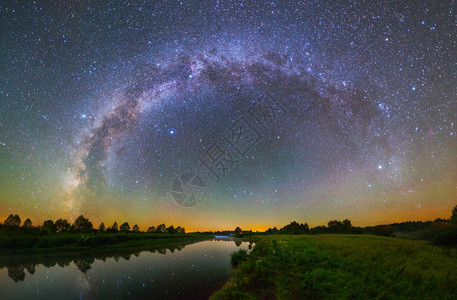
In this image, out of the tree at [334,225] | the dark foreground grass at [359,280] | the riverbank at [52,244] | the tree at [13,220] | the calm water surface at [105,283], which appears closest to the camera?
the dark foreground grass at [359,280]

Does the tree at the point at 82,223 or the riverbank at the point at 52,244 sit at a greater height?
the riverbank at the point at 52,244

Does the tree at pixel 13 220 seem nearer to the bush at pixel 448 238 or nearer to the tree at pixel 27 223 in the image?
the tree at pixel 27 223

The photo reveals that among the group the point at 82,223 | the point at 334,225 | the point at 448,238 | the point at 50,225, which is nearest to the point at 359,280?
the point at 448,238

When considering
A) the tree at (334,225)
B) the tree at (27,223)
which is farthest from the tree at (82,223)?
the tree at (334,225)

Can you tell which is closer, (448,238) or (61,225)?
(448,238)

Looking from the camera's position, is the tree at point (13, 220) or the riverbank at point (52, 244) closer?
the riverbank at point (52, 244)

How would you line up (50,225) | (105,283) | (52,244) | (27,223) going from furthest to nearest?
1. (50,225)
2. (27,223)
3. (52,244)
4. (105,283)

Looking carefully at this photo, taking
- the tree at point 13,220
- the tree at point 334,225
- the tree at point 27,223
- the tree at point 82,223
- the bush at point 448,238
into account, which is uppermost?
the bush at point 448,238

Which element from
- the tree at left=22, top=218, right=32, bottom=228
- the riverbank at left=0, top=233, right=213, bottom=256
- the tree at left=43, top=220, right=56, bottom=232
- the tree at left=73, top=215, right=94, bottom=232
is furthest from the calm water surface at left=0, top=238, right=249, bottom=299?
the tree at left=73, top=215, right=94, bottom=232

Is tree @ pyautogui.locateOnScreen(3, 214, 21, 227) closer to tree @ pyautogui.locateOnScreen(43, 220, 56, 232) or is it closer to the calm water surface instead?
tree @ pyautogui.locateOnScreen(43, 220, 56, 232)

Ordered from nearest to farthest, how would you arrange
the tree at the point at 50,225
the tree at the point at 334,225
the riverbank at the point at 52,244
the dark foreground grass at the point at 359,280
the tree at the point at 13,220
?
1. the dark foreground grass at the point at 359,280
2. the riverbank at the point at 52,244
3. the tree at the point at 13,220
4. the tree at the point at 50,225
5. the tree at the point at 334,225

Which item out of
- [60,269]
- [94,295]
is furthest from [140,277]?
[60,269]

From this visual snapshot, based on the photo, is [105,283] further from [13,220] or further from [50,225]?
[50,225]

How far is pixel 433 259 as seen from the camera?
10.3 m
